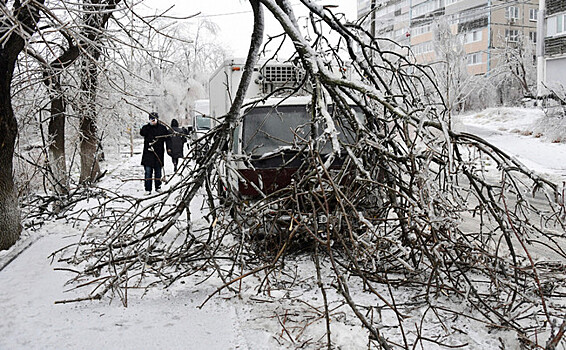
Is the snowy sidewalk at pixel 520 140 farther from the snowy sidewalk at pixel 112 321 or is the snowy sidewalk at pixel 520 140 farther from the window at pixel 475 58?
the window at pixel 475 58

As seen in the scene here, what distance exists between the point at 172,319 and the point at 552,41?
38335 mm

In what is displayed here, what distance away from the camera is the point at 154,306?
5.12 metres

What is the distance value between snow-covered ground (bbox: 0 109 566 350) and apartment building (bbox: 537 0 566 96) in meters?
34.2

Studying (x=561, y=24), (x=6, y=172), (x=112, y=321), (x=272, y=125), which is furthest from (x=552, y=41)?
(x=112, y=321)

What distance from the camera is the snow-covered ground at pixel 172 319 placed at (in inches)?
164

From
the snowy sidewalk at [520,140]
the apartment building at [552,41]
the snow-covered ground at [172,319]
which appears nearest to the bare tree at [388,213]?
the snow-covered ground at [172,319]

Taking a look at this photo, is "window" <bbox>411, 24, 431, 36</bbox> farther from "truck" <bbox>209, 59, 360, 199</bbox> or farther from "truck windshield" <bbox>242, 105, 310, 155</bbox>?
"truck windshield" <bbox>242, 105, 310, 155</bbox>

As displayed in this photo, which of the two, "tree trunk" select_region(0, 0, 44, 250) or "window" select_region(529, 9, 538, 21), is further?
"window" select_region(529, 9, 538, 21)

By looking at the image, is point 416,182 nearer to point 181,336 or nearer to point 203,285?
point 181,336

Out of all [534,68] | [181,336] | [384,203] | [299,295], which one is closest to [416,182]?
[384,203]

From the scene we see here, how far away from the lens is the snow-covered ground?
4.18 metres

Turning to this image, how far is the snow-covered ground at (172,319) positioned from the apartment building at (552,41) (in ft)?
112

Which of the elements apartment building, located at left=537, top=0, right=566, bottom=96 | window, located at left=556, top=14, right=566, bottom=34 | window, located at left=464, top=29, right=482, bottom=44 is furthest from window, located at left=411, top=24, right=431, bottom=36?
window, located at left=556, top=14, right=566, bottom=34

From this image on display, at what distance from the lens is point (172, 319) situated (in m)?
4.77
